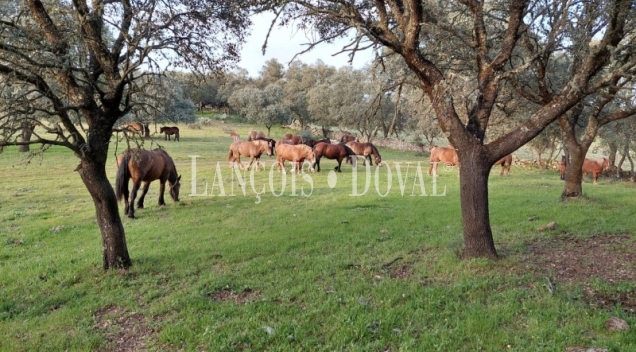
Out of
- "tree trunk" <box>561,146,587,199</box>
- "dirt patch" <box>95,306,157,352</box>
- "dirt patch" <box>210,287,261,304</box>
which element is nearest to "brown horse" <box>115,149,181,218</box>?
"dirt patch" <box>95,306,157,352</box>

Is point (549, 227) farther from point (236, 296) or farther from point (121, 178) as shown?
point (121, 178)

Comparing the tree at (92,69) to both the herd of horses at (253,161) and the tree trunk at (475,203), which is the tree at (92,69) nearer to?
the herd of horses at (253,161)

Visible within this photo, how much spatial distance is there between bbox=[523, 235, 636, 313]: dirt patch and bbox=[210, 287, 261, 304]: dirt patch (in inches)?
158

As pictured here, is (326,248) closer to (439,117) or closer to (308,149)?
(439,117)

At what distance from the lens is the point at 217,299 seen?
5129 millimetres

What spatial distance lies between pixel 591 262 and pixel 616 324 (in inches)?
93.2

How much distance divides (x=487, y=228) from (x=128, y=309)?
17.1ft

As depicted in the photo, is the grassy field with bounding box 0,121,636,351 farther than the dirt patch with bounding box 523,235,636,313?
No

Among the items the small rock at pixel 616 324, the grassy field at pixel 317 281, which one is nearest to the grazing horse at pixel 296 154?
the grassy field at pixel 317 281

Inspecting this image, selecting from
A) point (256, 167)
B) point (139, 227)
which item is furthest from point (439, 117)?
point (256, 167)

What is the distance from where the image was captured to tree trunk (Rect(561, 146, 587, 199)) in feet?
36.9

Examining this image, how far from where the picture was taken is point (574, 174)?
37.6 ft

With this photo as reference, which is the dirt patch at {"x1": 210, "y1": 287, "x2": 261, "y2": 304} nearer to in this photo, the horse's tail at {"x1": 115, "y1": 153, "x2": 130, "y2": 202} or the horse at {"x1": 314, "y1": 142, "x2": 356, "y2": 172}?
the horse's tail at {"x1": 115, "y1": 153, "x2": 130, "y2": 202}

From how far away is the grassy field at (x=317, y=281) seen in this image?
407cm
